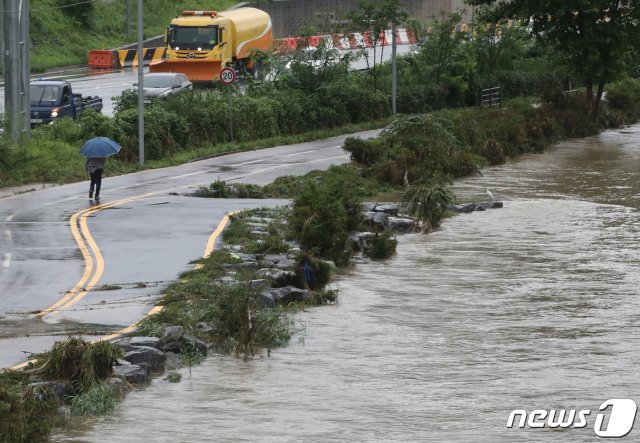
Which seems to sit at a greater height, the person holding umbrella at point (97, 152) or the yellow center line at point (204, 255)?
the person holding umbrella at point (97, 152)

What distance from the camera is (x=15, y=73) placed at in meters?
41.7

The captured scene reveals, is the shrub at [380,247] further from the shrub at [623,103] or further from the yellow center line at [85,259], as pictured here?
the shrub at [623,103]

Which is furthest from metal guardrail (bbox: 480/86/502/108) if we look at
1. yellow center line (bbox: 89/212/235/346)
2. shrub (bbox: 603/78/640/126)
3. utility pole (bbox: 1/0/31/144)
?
yellow center line (bbox: 89/212/235/346)

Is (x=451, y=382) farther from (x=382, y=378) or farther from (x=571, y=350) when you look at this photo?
(x=571, y=350)

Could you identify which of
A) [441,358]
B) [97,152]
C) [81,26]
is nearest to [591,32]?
[97,152]

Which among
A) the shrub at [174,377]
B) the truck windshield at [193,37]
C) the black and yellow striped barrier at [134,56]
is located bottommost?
the shrub at [174,377]

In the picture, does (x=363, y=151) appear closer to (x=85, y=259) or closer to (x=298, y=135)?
(x=298, y=135)

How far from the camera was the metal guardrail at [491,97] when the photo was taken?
210ft

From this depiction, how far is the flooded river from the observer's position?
1694cm

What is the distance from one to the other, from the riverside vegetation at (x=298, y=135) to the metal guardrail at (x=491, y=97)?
0.75m

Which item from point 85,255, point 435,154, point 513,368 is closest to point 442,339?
point 513,368

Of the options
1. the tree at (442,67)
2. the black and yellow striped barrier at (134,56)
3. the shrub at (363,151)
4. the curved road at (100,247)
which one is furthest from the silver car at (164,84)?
the black and yellow striped barrier at (134,56)

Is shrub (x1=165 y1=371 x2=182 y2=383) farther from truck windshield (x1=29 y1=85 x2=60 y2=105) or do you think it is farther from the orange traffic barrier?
the orange traffic barrier

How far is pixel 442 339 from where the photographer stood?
21734 mm
